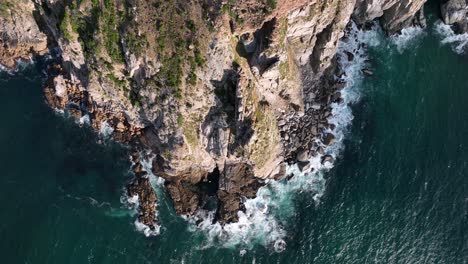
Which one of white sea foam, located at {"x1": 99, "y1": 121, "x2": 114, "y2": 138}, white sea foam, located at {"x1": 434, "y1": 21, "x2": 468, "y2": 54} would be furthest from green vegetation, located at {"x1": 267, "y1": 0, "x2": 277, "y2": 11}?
white sea foam, located at {"x1": 434, "y1": 21, "x2": 468, "y2": 54}

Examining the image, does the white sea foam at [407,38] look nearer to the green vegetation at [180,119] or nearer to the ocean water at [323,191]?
the ocean water at [323,191]

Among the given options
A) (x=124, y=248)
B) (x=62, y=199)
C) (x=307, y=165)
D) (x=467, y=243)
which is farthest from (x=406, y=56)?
(x=62, y=199)

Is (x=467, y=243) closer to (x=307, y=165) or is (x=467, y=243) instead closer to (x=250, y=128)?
(x=307, y=165)

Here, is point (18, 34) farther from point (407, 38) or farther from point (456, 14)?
point (456, 14)

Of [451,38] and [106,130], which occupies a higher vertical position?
[451,38]

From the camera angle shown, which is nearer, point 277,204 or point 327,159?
point 277,204

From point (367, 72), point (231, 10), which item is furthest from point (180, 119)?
point (367, 72)

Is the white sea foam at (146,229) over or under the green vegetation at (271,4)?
under

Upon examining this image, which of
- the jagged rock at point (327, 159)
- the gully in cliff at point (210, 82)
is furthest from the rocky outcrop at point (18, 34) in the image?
the jagged rock at point (327, 159)
